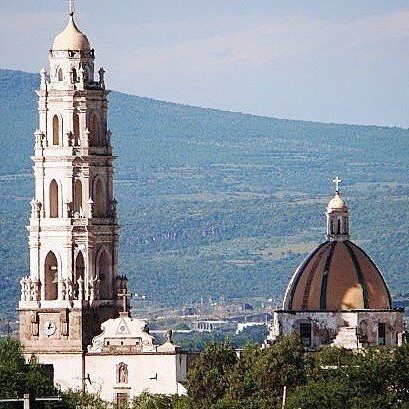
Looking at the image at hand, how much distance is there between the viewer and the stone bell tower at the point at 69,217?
431 ft

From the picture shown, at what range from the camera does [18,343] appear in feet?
426

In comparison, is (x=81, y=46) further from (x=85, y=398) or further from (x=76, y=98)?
(x=85, y=398)

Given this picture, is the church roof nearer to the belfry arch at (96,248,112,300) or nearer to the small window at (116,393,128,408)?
the small window at (116,393,128,408)

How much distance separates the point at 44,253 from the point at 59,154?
397 centimetres

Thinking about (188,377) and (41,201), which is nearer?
(188,377)

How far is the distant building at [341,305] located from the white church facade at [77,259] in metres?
6.80

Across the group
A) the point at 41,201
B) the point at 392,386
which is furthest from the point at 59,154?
the point at 392,386

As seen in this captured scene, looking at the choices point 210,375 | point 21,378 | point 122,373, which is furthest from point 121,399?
point 21,378

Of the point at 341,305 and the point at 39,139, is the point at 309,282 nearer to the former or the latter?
the point at 341,305

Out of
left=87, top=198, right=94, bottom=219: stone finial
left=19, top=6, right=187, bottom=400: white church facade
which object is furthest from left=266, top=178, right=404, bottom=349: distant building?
left=87, top=198, right=94, bottom=219: stone finial

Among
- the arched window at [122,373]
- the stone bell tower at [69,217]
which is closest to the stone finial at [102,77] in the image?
the stone bell tower at [69,217]

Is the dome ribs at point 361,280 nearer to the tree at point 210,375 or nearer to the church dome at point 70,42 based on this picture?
the tree at point 210,375

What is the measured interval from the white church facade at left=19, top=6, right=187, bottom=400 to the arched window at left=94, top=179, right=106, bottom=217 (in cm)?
6

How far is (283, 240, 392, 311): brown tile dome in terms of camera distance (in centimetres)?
13562
